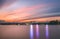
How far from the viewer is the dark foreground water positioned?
1.12m

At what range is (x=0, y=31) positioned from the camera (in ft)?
3.87

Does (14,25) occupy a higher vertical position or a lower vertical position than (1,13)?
lower


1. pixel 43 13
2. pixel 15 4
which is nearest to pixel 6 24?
pixel 15 4

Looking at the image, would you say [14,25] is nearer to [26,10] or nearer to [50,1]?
[26,10]

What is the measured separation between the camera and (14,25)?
1.14 metres

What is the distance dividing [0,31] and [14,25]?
20 cm

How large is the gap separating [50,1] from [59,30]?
362mm

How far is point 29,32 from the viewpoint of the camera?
1.16m

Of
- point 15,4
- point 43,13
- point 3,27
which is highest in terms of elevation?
point 15,4

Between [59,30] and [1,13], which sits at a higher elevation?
[1,13]

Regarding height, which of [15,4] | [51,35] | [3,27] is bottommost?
[51,35]

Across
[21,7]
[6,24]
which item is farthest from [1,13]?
[21,7]

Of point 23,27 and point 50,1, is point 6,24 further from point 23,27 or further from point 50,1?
point 50,1

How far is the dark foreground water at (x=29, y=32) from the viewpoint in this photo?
1122mm
